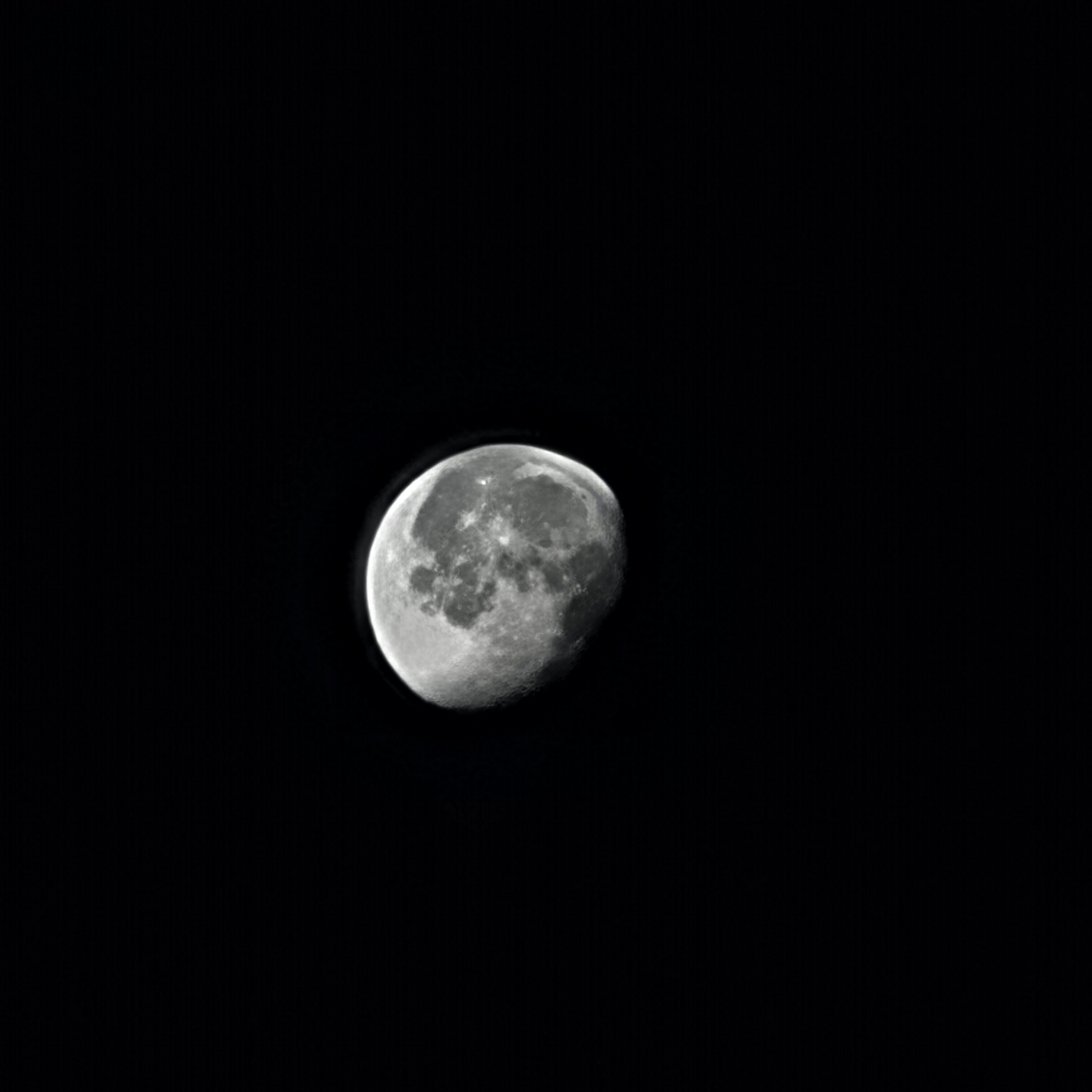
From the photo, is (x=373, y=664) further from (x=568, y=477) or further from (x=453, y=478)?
(x=568, y=477)

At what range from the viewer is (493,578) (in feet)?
16.5

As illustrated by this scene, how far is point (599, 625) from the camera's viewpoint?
5.54 metres

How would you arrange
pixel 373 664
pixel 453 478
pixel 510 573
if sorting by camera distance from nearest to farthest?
pixel 510 573 → pixel 453 478 → pixel 373 664

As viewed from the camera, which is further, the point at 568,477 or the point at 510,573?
the point at 568,477

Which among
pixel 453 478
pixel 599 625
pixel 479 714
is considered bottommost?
pixel 479 714

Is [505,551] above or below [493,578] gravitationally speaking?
above

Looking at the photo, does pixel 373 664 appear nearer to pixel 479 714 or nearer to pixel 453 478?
pixel 479 714

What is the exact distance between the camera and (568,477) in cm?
568

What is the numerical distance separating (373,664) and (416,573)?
3.85 feet

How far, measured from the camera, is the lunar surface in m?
5.07

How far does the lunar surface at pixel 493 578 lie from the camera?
5.07m

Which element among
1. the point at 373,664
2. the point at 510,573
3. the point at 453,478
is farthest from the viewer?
the point at 373,664

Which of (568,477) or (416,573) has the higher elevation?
(568,477)

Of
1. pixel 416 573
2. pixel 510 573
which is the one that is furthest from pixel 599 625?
pixel 416 573
